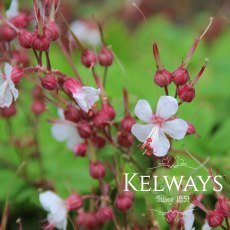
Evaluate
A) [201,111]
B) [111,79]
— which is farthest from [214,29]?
[201,111]

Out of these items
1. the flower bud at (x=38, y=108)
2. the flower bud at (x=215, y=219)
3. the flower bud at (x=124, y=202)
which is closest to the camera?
the flower bud at (x=215, y=219)

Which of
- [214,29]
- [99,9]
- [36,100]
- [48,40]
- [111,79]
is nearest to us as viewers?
[48,40]

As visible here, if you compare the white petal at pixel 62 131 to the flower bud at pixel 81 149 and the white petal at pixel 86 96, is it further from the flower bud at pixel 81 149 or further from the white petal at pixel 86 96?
the white petal at pixel 86 96

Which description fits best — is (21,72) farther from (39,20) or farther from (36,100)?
(36,100)

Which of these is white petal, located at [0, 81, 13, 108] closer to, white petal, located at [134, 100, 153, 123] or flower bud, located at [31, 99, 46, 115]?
white petal, located at [134, 100, 153, 123]

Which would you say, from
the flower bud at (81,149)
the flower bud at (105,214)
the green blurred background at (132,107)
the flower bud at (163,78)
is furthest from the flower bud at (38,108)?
the flower bud at (163,78)

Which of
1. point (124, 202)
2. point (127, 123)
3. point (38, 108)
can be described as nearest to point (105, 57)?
point (127, 123)
